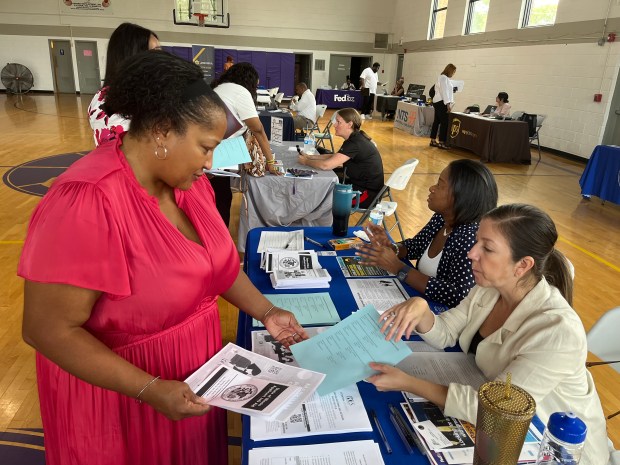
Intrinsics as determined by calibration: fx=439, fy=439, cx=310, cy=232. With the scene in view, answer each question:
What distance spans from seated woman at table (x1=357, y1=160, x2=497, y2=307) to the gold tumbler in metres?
0.94

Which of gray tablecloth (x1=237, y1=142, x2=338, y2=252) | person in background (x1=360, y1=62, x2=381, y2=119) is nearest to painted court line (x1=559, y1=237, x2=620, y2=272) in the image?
gray tablecloth (x1=237, y1=142, x2=338, y2=252)

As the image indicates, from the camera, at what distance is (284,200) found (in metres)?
3.76

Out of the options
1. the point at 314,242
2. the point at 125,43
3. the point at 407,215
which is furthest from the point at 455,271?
the point at 407,215

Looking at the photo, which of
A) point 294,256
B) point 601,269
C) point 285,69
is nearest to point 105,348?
point 294,256

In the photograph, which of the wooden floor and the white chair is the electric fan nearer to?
the wooden floor

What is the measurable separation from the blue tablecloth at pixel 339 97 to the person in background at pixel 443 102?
5.40 meters

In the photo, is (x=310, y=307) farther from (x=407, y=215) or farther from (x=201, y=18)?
(x=201, y=18)

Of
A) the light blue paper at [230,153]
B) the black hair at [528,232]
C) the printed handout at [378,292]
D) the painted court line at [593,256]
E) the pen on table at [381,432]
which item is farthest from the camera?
the painted court line at [593,256]

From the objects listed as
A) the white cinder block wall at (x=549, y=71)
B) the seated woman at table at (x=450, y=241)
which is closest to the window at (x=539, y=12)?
the white cinder block wall at (x=549, y=71)

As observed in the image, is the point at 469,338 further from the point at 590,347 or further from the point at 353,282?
the point at 590,347

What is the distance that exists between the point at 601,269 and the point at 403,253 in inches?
106

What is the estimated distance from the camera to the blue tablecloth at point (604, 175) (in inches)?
209

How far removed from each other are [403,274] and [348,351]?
668mm

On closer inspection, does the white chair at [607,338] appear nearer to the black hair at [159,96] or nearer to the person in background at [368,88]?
the black hair at [159,96]
